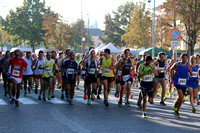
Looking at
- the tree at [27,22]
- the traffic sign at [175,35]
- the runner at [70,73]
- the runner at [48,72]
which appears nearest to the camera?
the runner at [70,73]

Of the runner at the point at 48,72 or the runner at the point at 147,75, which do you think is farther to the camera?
the runner at the point at 48,72

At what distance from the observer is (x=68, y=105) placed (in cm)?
1210

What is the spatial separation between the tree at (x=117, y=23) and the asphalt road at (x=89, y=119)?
2836 inches

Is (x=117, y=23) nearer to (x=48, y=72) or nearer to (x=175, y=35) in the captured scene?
(x=175, y=35)

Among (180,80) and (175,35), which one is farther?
(175,35)

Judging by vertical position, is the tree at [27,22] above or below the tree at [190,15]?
above

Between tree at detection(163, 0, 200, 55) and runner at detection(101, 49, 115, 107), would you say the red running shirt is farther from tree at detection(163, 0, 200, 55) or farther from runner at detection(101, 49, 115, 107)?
tree at detection(163, 0, 200, 55)

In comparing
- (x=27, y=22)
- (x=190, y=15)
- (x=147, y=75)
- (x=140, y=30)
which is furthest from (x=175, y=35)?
(x=27, y=22)

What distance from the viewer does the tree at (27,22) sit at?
67188 mm

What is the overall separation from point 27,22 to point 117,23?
25.7 metres

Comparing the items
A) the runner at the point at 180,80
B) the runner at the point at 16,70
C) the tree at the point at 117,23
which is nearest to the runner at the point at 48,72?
the runner at the point at 16,70

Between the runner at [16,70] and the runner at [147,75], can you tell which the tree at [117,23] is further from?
the runner at [147,75]

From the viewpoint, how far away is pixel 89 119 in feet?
30.2

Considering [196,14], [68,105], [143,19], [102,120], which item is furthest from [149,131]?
[143,19]
